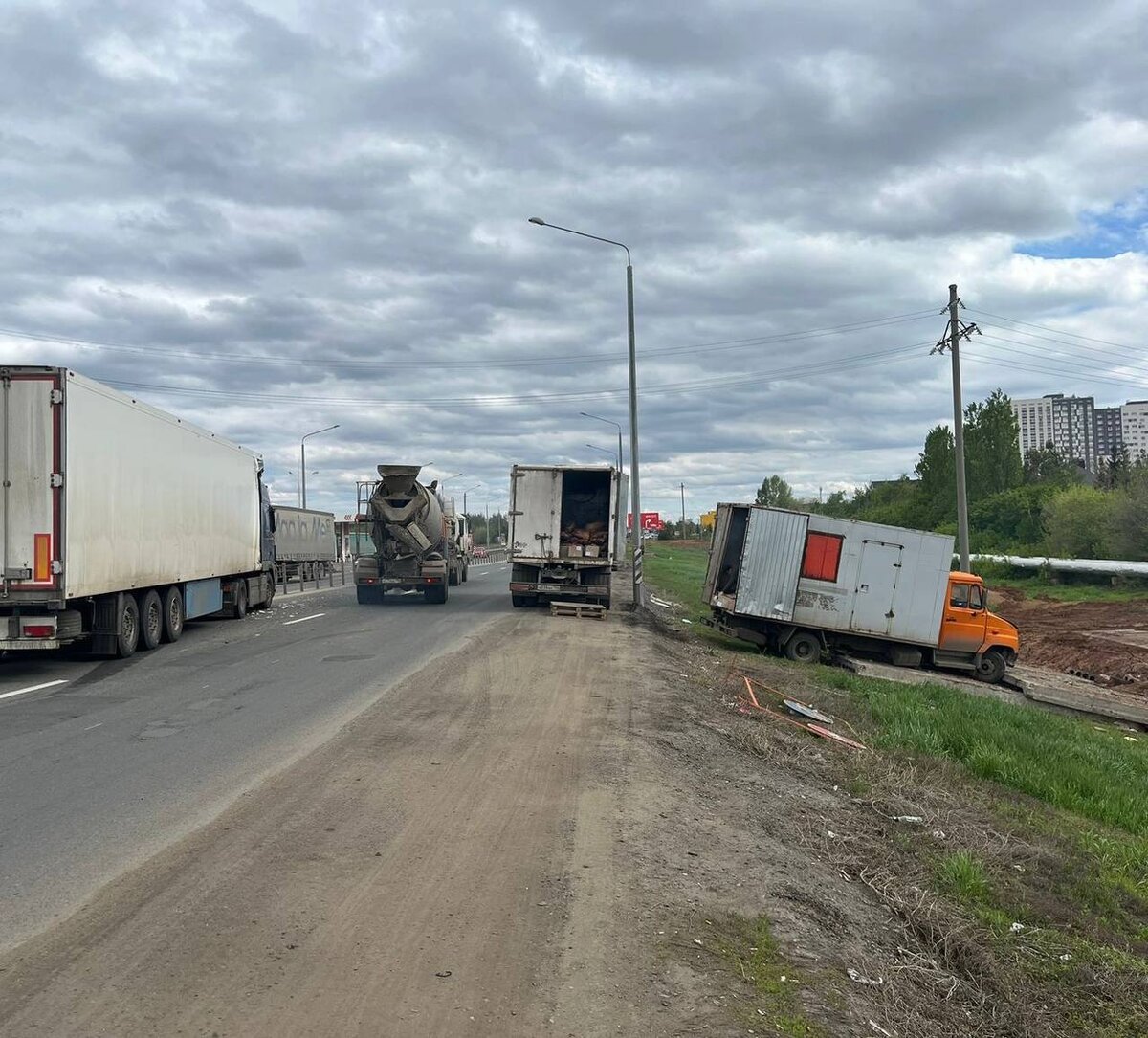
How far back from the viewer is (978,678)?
2223 centimetres

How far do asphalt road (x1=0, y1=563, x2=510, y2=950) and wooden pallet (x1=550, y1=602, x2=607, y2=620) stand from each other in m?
4.95

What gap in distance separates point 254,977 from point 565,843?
2.34 meters

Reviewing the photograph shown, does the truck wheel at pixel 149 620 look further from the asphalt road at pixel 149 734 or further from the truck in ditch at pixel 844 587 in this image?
the truck in ditch at pixel 844 587

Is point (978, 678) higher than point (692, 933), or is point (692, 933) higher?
point (692, 933)

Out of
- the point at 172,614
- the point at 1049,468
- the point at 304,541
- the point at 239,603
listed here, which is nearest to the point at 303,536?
the point at 304,541

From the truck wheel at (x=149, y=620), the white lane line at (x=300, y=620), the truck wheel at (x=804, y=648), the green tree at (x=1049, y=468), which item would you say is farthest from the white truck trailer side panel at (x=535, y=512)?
the green tree at (x=1049, y=468)

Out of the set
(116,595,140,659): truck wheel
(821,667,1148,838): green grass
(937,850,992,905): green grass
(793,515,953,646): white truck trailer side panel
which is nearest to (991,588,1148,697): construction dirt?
(793,515,953,646): white truck trailer side panel

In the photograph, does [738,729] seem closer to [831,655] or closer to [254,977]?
[254,977]

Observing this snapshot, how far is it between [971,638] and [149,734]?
17943 millimetres

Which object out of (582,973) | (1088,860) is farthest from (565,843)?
(1088,860)

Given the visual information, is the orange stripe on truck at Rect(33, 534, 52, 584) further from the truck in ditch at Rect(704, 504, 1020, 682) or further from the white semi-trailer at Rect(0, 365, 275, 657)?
the truck in ditch at Rect(704, 504, 1020, 682)

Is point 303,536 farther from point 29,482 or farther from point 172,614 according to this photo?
point 29,482

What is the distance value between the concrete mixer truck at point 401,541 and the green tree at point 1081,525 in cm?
3259

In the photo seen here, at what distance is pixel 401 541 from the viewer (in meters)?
27.6
